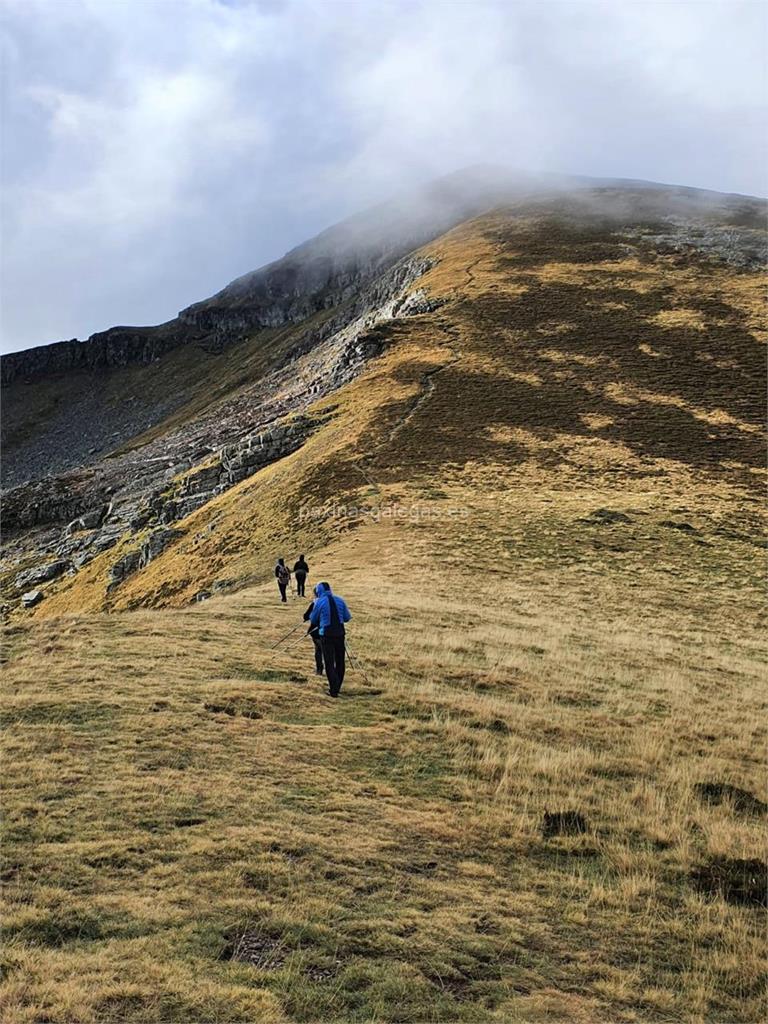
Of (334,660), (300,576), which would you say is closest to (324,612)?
(334,660)

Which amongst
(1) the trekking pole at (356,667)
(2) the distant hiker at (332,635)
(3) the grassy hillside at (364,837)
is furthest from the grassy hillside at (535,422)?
(2) the distant hiker at (332,635)

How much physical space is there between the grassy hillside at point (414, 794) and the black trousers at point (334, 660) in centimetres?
59

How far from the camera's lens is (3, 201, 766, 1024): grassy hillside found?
22.0ft

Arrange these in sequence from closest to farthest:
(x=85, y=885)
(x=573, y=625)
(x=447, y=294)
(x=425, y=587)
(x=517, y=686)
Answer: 1. (x=85, y=885)
2. (x=517, y=686)
3. (x=573, y=625)
4. (x=425, y=587)
5. (x=447, y=294)

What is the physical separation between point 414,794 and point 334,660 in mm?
4608

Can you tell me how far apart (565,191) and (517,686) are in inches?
5222

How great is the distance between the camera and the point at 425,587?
Answer: 2853 centimetres

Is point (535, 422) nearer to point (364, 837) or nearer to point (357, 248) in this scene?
point (364, 837)

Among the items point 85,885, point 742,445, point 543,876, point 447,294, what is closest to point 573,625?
point 543,876

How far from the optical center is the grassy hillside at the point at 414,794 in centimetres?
671

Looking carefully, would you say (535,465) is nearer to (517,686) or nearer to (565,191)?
(517,686)

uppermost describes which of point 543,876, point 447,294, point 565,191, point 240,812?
point 565,191

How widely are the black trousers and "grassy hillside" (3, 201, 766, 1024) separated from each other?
0.59 meters

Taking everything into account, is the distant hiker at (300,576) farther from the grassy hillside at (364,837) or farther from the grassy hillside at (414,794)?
the grassy hillside at (364,837)
